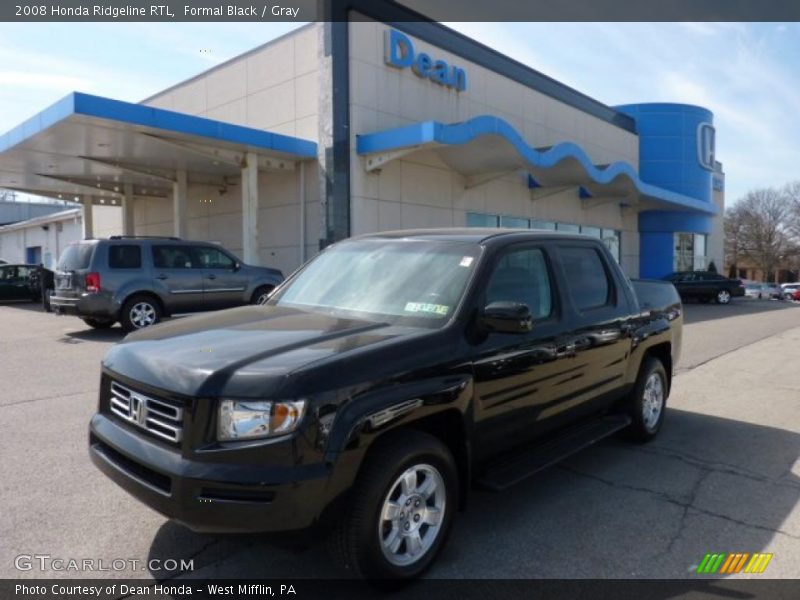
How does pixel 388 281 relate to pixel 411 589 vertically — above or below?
above

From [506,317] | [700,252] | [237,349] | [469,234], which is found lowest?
[237,349]

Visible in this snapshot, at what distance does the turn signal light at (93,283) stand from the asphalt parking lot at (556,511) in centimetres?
449

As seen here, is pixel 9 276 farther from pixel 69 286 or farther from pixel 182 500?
pixel 182 500

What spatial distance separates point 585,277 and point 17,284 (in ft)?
72.8

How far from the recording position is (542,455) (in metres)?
3.85

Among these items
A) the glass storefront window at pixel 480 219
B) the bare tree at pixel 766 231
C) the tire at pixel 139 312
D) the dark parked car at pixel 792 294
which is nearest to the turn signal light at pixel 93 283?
the tire at pixel 139 312

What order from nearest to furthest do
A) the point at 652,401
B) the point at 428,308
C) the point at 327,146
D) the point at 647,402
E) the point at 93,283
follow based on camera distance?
1. the point at 428,308
2. the point at 647,402
3. the point at 652,401
4. the point at 93,283
5. the point at 327,146

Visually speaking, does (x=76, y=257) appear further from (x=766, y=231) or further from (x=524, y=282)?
(x=766, y=231)

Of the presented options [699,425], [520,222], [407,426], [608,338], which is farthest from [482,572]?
[520,222]

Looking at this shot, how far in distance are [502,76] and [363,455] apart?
74.3ft

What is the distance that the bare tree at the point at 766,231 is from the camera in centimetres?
6669

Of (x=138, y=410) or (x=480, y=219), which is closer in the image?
(x=138, y=410)

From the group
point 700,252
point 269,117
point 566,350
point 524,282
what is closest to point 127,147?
point 269,117

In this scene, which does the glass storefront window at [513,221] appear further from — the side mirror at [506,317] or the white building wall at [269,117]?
the side mirror at [506,317]
